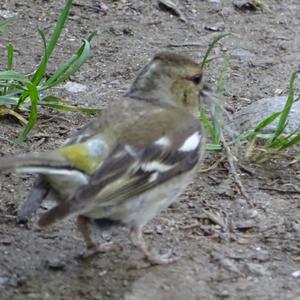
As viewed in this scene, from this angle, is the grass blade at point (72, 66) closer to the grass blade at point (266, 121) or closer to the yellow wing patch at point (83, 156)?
the grass blade at point (266, 121)

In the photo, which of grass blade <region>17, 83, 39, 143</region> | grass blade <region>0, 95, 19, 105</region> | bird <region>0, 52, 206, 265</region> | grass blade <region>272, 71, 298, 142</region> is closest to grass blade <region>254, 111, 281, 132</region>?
grass blade <region>272, 71, 298, 142</region>

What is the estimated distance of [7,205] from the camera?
516 cm

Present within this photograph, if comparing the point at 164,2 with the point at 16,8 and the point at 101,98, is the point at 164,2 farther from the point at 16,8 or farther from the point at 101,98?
the point at 101,98

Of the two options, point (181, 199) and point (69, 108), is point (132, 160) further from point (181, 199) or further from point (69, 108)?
point (69, 108)

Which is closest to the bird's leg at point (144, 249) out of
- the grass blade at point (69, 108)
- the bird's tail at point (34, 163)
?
the bird's tail at point (34, 163)

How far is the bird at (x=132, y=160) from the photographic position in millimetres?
4160

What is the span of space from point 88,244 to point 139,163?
1.80ft

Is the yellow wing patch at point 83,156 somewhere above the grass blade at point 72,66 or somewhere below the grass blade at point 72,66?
above

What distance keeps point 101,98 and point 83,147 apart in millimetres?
2212

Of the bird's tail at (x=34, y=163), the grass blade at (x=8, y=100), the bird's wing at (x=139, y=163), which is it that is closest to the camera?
the bird's tail at (x=34, y=163)

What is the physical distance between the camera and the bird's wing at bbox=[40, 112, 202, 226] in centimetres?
414

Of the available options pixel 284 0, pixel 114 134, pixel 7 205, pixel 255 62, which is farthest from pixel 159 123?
pixel 284 0

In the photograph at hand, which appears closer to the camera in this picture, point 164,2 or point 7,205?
point 7,205

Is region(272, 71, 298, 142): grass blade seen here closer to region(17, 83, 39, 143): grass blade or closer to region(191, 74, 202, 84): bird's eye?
region(191, 74, 202, 84): bird's eye
